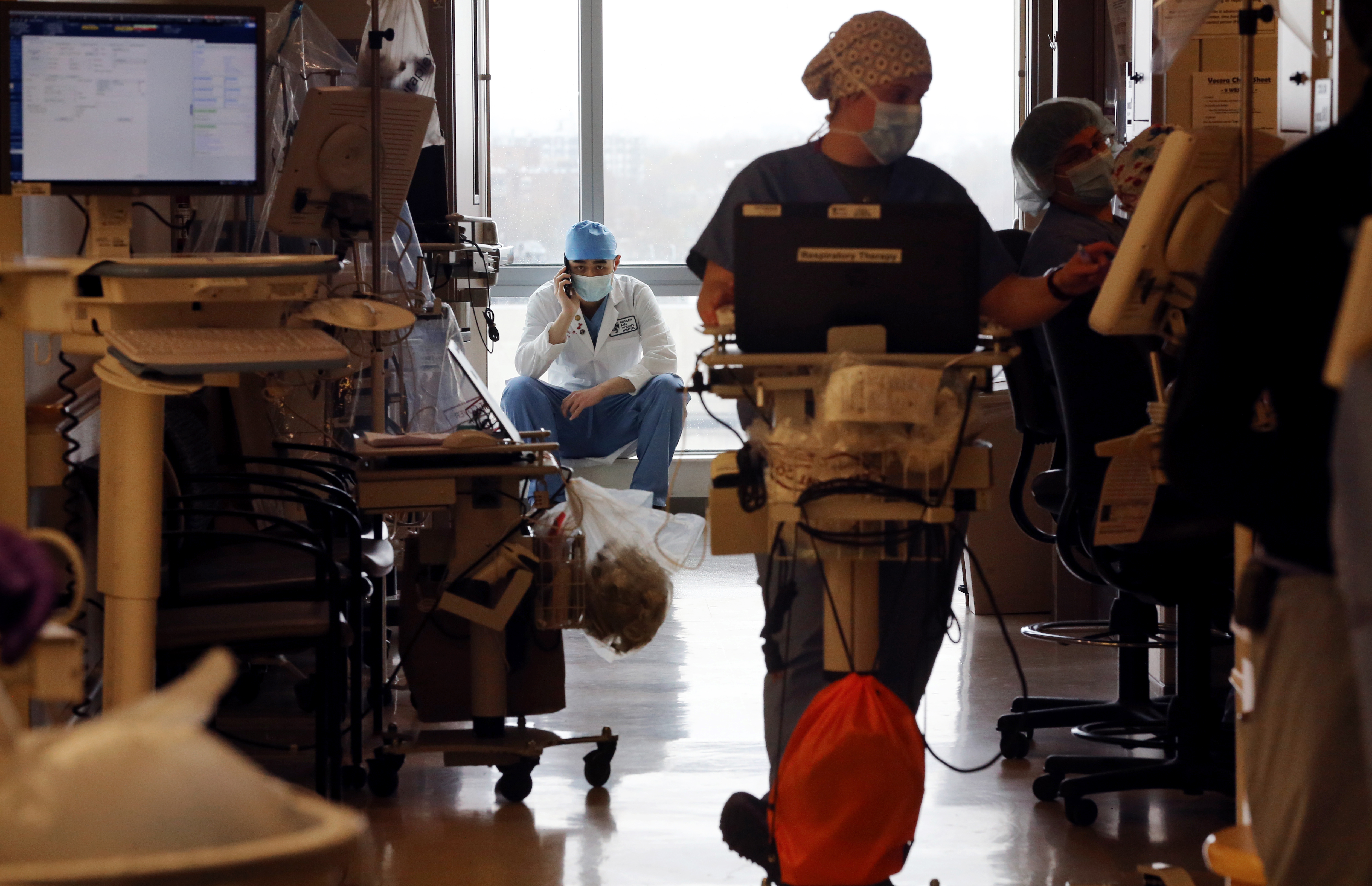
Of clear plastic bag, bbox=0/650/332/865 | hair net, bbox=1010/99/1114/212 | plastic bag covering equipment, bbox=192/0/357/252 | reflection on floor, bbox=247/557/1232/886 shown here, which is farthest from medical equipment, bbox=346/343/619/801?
clear plastic bag, bbox=0/650/332/865

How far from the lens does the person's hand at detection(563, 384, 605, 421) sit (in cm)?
579

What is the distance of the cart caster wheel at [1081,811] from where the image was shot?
287cm

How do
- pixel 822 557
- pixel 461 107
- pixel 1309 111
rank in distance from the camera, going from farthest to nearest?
pixel 461 107, pixel 1309 111, pixel 822 557

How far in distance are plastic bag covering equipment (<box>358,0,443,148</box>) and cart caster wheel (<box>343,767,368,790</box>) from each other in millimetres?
1708

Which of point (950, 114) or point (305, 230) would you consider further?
point (950, 114)

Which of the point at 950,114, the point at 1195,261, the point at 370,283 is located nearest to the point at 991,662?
the point at 370,283

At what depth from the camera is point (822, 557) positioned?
214cm

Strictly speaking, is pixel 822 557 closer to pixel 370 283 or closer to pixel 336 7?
pixel 370 283

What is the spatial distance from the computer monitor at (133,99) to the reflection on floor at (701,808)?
1.30 metres

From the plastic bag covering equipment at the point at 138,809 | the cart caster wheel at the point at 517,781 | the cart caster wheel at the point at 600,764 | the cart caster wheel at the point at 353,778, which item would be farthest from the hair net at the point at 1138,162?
the plastic bag covering equipment at the point at 138,809

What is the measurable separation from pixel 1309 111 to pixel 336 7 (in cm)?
325

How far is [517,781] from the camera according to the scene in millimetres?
3035

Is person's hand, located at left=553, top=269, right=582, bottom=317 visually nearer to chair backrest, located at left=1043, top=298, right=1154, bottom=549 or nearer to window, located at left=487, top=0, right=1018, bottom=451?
window, located at left=487, top=0, right=1018, bottom=451

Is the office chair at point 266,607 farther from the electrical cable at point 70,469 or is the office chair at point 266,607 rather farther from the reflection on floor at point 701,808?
the reflection on floor at point 701,808
